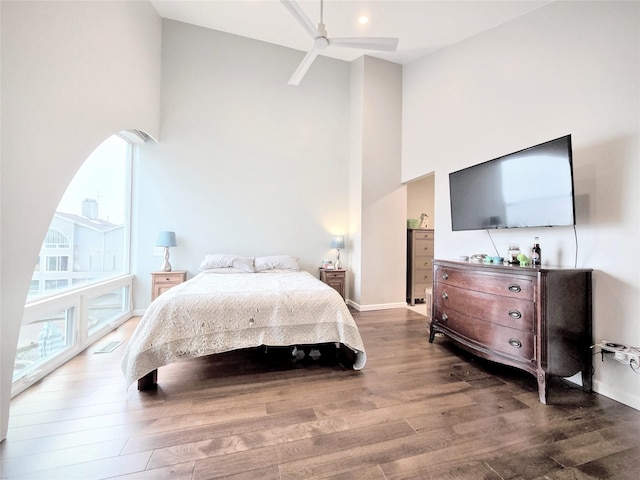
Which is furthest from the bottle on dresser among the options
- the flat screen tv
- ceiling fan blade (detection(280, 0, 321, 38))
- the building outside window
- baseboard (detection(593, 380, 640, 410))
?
the building outside window

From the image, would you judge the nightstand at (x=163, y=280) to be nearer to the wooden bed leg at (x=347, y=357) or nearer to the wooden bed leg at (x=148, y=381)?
the wooden bed leg at (x=148, y=381)

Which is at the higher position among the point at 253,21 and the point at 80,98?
the point at 253,21

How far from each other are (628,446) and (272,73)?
5.44 metres

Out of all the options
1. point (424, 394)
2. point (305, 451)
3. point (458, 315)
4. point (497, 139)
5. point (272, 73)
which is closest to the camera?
point (305, 451)

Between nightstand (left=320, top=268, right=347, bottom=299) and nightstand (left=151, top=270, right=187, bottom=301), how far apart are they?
6.95ft

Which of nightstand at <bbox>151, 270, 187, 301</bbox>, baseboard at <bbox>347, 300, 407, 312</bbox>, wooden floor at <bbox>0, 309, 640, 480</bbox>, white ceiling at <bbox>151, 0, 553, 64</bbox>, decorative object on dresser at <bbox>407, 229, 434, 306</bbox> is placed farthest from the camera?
decorative object on dresser at <bbox>407, 229, 434, 306</bbox>

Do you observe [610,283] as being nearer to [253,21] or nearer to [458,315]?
[458,315]

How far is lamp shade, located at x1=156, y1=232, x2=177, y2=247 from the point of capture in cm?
359

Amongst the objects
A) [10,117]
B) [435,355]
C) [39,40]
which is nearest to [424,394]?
[435,355]

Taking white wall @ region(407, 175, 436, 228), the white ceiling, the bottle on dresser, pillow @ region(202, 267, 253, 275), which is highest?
the white ceiling

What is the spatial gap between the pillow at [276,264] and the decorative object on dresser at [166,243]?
1195 millimetres

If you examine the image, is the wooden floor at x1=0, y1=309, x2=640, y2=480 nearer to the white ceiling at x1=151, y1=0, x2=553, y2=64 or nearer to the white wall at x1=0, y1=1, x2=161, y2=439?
the white wall at x1=0, y1=1, x2=161, y2=439

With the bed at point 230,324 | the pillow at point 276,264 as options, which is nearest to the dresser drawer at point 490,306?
the bed at point 230,324

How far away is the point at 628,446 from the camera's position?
143 centimetres
